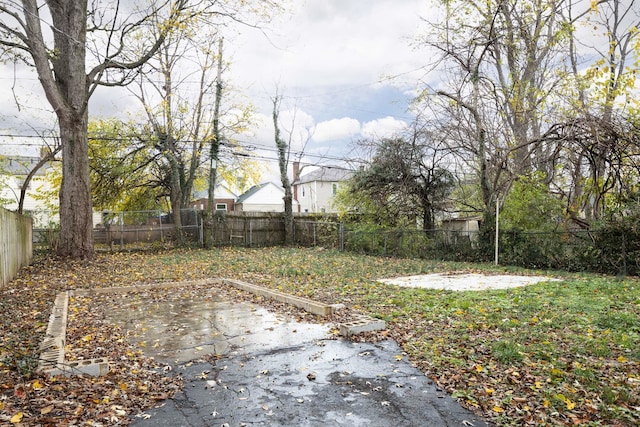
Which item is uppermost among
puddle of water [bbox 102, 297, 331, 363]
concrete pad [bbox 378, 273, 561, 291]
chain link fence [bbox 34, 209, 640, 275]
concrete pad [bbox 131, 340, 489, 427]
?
chain link fence [bbox 34, 209, 640, 275]

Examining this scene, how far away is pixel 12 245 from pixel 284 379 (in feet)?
30.6

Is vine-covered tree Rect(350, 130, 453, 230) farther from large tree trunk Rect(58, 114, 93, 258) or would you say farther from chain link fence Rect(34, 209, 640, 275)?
large tree trunk Rect(58, 114, 93, 258)

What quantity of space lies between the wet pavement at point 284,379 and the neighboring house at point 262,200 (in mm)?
39257

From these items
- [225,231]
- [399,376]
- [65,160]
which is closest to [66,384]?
[399,376]

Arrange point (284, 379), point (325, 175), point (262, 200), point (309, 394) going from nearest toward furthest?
point (309, 394)
point (284, 379)
point (325, 175)
point (262, 200)

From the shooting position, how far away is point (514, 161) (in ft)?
53.0

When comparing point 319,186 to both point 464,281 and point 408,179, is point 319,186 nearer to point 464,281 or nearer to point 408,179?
point 408,179

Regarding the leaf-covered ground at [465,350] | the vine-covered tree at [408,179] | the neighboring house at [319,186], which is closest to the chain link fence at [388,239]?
the vine-covered tree at [408,179]

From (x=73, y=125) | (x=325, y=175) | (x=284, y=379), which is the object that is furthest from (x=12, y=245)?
(x=325, y=175)

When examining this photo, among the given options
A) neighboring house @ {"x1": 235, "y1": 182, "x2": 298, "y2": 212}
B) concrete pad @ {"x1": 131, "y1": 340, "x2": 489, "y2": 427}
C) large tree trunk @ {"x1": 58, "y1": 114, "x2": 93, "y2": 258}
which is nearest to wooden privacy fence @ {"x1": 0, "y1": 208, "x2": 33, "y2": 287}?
large tree trunk @ {"x1": 58, "y1": 114, "x2": 93, "y2": 258}

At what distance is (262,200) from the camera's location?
153ft

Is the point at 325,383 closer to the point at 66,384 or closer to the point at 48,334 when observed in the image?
the point at 66,384

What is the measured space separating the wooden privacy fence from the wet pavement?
4.65 metres

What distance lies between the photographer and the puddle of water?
525 cm
